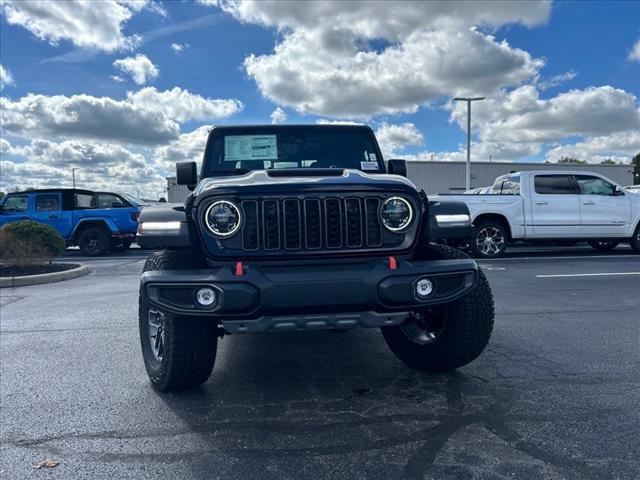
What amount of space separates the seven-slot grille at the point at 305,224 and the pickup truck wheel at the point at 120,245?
11.9 metres

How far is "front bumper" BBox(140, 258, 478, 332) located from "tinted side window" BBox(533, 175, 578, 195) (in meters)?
9.00

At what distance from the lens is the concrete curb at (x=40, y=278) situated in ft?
28.4

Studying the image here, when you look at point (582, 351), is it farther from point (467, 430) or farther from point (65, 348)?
point (65, 348)

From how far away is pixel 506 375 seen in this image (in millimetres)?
3510

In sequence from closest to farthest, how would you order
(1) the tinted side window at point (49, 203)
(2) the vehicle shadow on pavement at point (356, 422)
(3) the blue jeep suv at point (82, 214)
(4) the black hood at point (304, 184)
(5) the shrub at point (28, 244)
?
(2) the vehicle shadow on pavement at point (356, 422) < (4) the black hood at point (304, 184) < (5) the shrub at point (28, 244) < (3) the blue jeep suv at point (82, 214) < (1) the tinted side window at point (49, 203)

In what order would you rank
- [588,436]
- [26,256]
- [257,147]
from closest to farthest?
[588,436], [257,147], [26,256]

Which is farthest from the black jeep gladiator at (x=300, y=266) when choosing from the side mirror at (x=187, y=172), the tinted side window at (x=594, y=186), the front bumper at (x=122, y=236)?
the front bumper at (x=122, y=236)

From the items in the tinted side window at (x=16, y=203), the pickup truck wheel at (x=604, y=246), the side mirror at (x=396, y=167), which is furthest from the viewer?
the tinted side window at (x=16, y=203)

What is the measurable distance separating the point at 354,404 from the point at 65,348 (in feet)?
9.58

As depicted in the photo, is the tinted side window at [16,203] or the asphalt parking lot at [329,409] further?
the tinted side window at [16,203]

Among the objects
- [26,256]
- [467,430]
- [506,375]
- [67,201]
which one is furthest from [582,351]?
[67,201]

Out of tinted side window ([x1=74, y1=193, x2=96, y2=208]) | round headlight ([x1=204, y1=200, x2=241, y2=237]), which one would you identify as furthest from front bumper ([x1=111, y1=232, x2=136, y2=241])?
round headlight ([x1=204, y1=200, x2=241, y2=237])

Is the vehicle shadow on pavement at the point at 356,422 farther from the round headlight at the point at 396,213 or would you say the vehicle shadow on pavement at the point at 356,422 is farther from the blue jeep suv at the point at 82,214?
the blue jeep suv at the point at 82,214

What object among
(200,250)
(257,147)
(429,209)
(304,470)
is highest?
(257,147)
